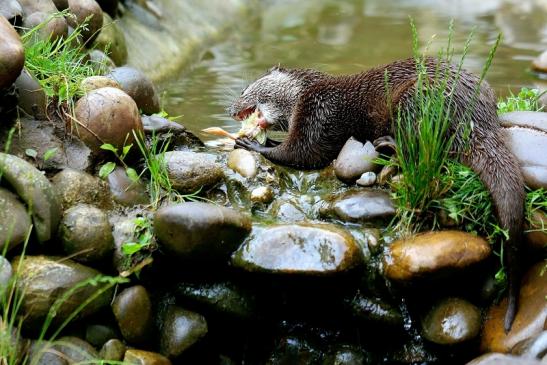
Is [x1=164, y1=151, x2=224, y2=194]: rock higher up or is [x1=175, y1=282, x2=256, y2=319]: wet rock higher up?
[x1=164, y1=151, x2=224, y2=194]: rock

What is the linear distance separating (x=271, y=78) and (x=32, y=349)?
2117 millimetres

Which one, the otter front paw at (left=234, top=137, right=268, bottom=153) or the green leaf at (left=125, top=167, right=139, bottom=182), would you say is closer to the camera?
the green leaf at (left=125, top=167, right=139, bottom=182)

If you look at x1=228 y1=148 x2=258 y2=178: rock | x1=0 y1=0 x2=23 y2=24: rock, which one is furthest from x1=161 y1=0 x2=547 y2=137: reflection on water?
x1=0 y1=0 x2=23 y2=24: rock

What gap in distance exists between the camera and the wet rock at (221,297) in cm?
295

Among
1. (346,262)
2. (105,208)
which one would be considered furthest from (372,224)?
(105,208)

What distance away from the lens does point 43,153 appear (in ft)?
10.4

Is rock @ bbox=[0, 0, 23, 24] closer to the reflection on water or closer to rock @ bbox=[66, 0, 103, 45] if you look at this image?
rock @ bbox=[66, 0, 103, 45]

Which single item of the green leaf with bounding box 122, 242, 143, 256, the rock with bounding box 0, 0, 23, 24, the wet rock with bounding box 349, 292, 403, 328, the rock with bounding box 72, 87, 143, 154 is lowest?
the wet rock with bounding box 349, 292, 403, 328

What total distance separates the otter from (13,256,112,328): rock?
51.1 inches

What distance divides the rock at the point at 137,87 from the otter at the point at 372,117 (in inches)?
20.9

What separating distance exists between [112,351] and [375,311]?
1100 mm

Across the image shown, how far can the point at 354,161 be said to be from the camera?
11.0ft

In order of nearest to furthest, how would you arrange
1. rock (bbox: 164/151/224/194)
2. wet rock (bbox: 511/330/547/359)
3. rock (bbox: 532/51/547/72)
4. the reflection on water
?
1. wet rock (bbox: 511/330/547/359)
2. rock (bbox: 164/151/224/194)
3. the reflection on water
4. rock (bbox: 532/51/547/72)

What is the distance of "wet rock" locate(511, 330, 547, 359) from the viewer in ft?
8.36
